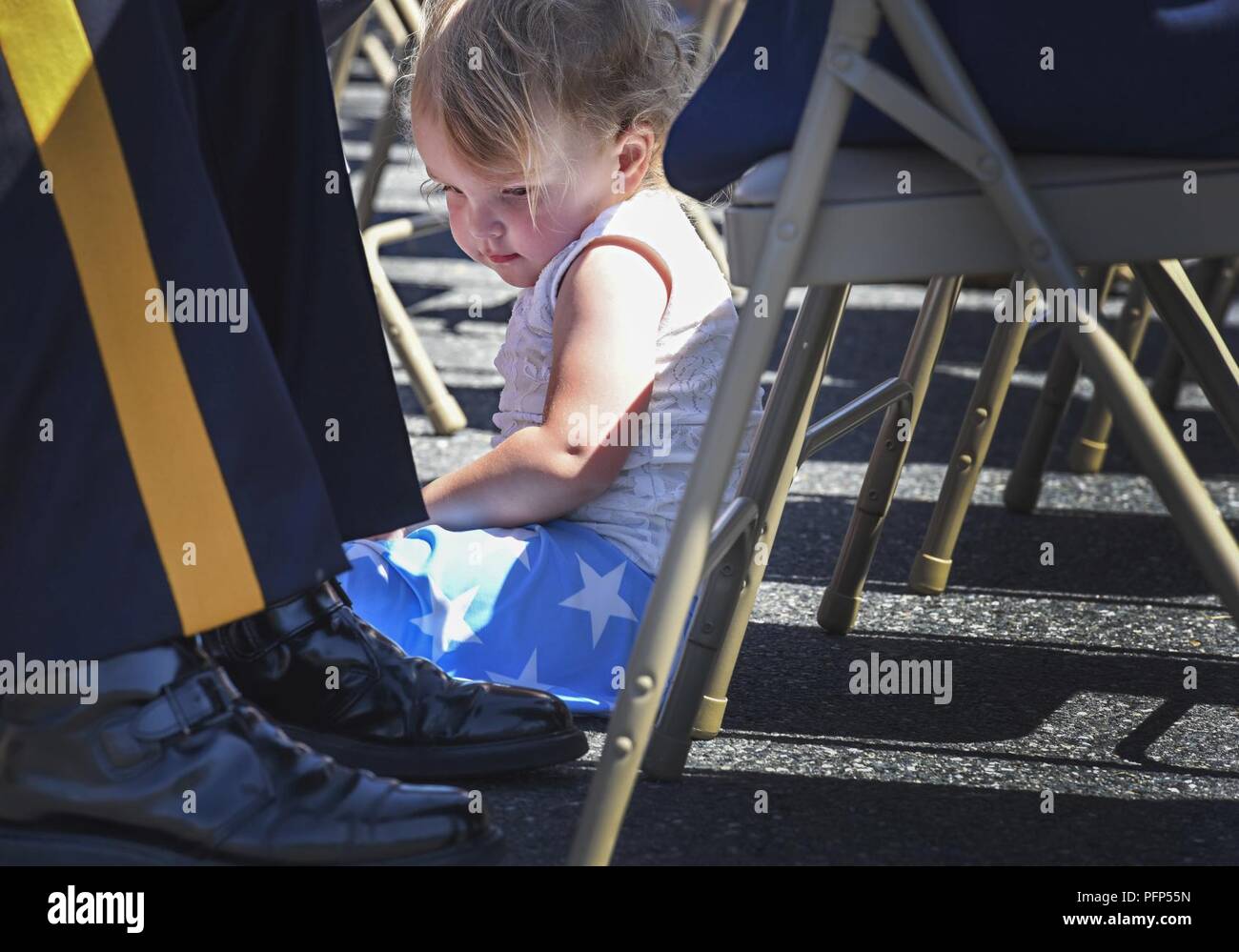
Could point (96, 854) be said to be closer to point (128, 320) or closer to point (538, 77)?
point (128, 320)

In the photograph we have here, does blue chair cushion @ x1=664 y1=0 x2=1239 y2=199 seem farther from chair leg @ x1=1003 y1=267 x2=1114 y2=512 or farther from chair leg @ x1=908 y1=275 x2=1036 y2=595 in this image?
chair leg @ x1=1003 y1=267 x2=1114 y2=512

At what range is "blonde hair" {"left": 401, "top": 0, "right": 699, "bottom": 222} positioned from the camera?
1594mm

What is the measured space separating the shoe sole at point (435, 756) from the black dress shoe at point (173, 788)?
197 mm

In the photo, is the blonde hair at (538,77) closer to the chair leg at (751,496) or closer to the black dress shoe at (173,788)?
the chair leg at (751,496)

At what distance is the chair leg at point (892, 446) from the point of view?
1704 mm

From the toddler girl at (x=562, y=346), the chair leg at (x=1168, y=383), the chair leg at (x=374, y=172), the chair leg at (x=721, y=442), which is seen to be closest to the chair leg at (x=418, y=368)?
the chair leg at (x=374, y=172)

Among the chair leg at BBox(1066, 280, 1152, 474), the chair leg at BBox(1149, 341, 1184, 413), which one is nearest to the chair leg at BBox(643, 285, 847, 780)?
the chair leg at BBox(1066, 280, 1152, 474)

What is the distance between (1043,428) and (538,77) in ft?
3.15

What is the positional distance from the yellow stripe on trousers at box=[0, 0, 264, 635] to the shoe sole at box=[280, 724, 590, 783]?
0.29 metres

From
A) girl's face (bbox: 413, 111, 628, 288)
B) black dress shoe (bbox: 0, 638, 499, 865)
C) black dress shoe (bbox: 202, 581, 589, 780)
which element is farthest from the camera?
girl's face (bbox: 413, 111, 628, 288)

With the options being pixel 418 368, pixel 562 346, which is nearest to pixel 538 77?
pixel 562 346

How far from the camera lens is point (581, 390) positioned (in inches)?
59.4
